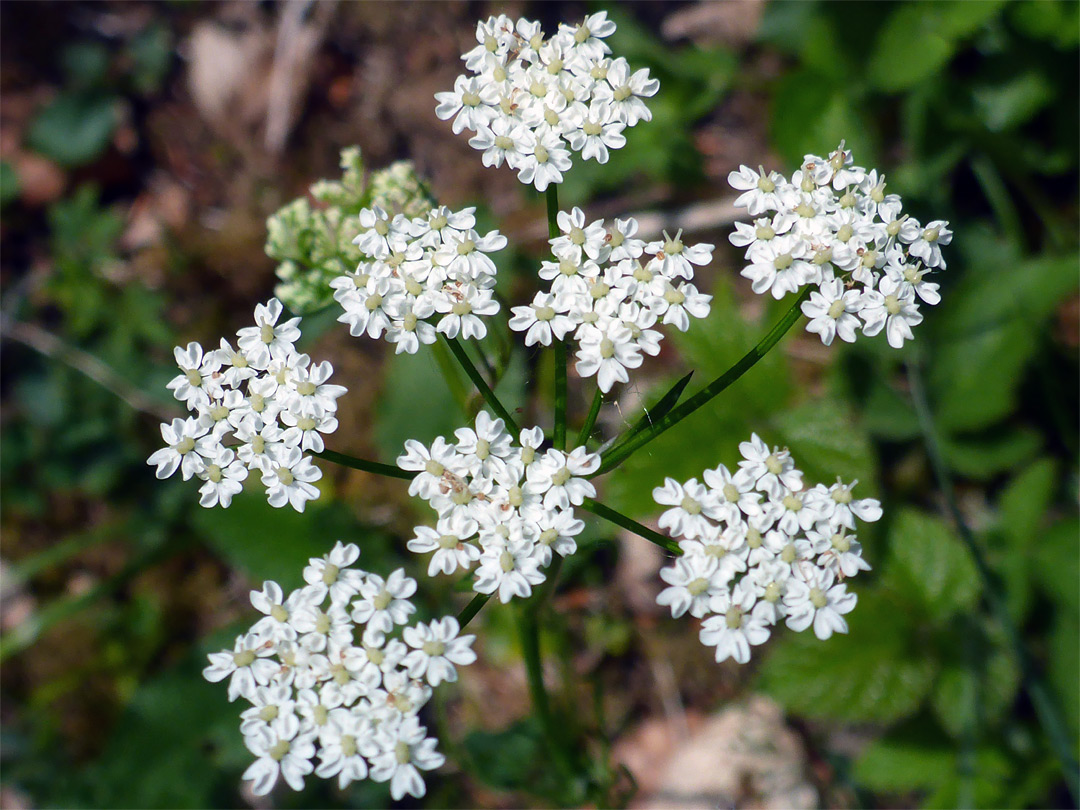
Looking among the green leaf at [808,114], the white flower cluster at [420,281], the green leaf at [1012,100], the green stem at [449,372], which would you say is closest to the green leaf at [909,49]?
the green leaf at [808,114]

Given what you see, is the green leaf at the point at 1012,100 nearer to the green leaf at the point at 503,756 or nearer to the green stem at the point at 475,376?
the green stem at the point at 475,376

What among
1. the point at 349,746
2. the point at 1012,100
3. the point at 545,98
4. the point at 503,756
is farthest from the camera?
the point at 1012,100

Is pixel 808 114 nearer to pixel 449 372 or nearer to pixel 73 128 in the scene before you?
pixel 449 372

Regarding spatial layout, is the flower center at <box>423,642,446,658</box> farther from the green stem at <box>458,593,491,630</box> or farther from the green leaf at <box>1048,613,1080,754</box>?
the green leaf at <box>1048,613,1080,754</box>

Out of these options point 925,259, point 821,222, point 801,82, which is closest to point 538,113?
point 821,222

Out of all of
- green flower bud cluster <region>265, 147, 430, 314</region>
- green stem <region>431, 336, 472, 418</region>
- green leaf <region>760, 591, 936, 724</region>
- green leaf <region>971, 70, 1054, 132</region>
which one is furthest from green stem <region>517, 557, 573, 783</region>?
green leaf <region>971, 70, 1054, 132</region>

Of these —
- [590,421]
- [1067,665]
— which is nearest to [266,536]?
[590,421]
